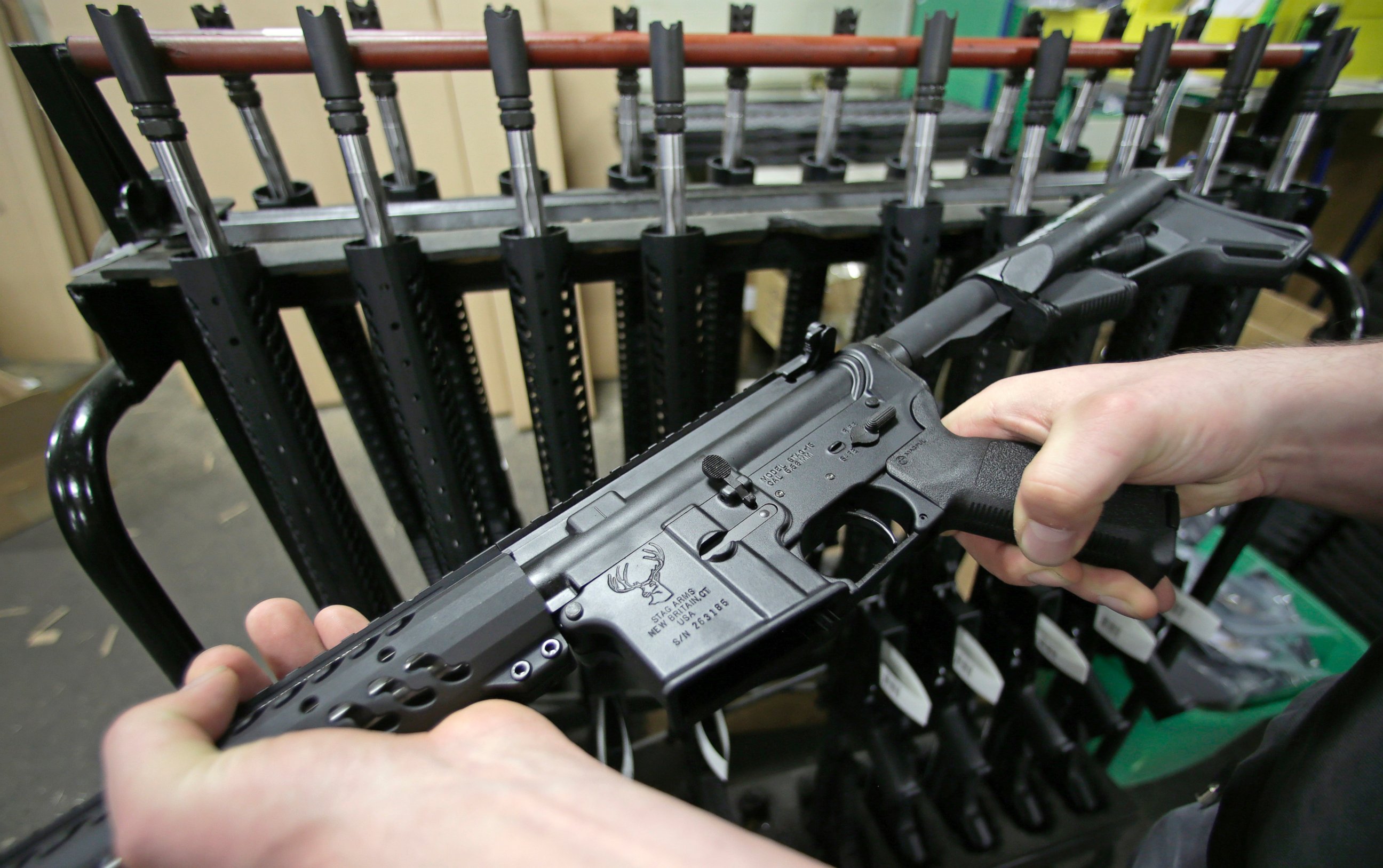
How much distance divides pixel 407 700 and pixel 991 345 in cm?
74

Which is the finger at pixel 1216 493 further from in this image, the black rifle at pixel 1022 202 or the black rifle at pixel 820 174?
the black rifle at pixel 820 174

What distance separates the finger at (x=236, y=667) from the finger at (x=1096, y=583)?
63 centimetres

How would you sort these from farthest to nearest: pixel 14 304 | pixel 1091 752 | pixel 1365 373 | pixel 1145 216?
pixel 14 304
pixel 1091 752
pixel 1145 216
pixel 1365 373

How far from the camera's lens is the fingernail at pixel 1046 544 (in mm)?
456

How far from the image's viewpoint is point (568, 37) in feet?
1.81

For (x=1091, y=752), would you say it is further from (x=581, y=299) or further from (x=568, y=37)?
(x=581, y=299)

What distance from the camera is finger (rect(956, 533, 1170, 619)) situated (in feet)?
1.84

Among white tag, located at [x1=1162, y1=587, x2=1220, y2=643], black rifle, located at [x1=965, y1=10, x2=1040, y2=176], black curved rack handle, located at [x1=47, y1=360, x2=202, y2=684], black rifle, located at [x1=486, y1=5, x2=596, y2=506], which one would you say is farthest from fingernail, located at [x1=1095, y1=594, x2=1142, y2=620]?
black curved rack handle, located at [x1=47, y1=360, x2=202, y2=684]

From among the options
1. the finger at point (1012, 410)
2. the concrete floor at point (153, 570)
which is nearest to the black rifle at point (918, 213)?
the finger at point (1012, 410)

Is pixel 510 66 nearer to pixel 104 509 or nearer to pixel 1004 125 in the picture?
pixel 104 509

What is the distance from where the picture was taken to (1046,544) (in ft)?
1.52

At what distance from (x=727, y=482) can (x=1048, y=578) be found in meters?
0.36

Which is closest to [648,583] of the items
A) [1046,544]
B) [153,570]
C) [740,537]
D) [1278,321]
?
[740,537]

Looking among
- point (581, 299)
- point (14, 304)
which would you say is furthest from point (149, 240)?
point (14, 304)
